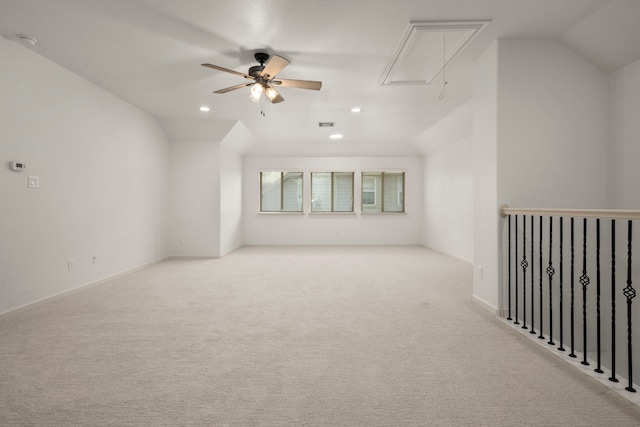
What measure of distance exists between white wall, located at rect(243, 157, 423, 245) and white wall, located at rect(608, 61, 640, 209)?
5.41m

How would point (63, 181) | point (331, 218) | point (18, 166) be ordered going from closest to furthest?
1. point (18, 166)
2. point (63, 181)
3. point (331, 218)

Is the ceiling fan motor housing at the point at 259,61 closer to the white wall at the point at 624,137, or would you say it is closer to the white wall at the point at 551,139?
the white wall at the point at 551,139

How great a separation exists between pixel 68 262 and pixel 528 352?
193 inches

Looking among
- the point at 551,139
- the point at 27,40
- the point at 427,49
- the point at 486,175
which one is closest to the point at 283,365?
the point at 486,175

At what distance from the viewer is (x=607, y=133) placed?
288 cm

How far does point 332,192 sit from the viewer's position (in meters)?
8.81

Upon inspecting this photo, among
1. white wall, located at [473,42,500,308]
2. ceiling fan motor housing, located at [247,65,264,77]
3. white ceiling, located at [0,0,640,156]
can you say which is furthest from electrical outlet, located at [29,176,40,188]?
white wall, located at [473,42,500,308]

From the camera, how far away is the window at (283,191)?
8766 millimetres

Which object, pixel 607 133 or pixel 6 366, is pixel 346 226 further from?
pixel 6 366

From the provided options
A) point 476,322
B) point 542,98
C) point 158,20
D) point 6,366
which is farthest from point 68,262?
point 542,98

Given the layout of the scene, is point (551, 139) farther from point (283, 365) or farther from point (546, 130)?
point (283, 365)

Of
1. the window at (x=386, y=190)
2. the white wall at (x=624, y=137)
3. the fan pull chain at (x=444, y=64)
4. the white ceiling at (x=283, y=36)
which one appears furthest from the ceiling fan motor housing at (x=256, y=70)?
the window at (x=386, y=190)

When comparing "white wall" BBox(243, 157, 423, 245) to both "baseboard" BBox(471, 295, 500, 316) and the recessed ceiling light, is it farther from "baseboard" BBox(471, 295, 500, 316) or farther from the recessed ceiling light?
the recessed ceiling light

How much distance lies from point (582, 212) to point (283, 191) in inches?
291
